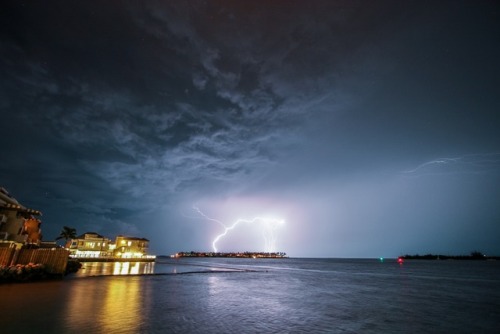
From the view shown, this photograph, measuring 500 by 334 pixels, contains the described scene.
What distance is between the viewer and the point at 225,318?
1689cm

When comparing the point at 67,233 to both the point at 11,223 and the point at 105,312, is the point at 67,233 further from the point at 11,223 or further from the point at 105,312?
the point at 105,312

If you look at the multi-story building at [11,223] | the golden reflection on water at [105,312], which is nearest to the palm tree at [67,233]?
the multi-story building at [11,223]

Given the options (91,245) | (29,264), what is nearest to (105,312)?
(29,264)

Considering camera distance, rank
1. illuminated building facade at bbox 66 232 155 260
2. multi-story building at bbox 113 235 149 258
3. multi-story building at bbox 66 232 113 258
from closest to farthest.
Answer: multi-story building at bbox 66 232 113 258 → illuminated building facade at bbox 66 232 155 260 → multi-story building at bbox 113 235 149 258

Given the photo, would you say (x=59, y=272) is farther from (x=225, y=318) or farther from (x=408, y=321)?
(x=408, y=321)

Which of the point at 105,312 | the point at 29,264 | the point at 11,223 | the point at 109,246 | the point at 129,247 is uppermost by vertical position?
the point at 109,246

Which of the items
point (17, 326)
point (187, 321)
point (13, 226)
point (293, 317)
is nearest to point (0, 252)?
point (13, 226)

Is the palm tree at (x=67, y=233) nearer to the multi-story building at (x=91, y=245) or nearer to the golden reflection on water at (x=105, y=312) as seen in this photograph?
the multi-story building at (x=91, y=245)

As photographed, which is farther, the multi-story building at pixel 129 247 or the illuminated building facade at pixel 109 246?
the multi-story building at pixel 129 247

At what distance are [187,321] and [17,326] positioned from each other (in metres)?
7.86

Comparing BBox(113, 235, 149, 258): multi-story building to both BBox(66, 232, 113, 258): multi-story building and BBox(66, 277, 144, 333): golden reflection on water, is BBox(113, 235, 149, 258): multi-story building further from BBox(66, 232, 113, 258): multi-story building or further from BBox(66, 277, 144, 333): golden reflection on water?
BBox(66, 277, 144, 333): golden reflection on water

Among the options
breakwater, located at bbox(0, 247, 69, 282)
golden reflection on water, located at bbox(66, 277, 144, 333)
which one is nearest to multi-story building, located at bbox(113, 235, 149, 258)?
breakwater, located at bbox(0, 247, 69, 282)

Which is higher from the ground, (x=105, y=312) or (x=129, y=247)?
(x=129, y=247)

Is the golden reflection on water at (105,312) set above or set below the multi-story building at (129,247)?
below
